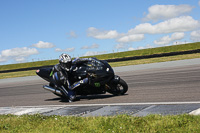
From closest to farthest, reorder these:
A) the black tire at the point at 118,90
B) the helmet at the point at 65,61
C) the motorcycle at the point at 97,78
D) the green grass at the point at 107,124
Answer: the green grass at the point at 107,124 → the motorcycle at the point at 97,78 → the helmet at the point at 65,61 → the black tire at the point at 118,90

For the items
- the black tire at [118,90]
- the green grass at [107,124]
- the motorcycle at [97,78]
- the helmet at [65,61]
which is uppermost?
the helmet at [65,61]

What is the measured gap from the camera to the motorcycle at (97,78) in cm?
922

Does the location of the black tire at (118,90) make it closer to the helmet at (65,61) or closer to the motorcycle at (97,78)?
the motorcycle at (97,78)

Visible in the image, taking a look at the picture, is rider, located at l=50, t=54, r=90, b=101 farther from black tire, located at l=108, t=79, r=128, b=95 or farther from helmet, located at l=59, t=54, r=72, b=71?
black tire, located at l=108, t=79, r=128, b=95

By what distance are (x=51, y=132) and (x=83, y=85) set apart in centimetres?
433

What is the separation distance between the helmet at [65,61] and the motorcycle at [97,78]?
0.61ft

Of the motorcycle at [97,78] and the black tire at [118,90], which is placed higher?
the motorcycle at [97,78]

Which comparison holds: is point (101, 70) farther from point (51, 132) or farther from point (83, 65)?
point (51, 132)

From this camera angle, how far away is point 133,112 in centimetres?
630

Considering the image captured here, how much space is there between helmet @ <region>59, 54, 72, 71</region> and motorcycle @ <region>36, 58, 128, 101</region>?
7.3 inches

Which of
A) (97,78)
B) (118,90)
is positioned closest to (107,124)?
(97,78)

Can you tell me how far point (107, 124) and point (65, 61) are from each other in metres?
4.58

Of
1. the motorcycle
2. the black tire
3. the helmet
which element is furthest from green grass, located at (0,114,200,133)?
the black tire

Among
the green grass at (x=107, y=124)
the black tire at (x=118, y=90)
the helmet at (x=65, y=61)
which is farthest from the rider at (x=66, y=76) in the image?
the green grass at (x=107, y=124)
